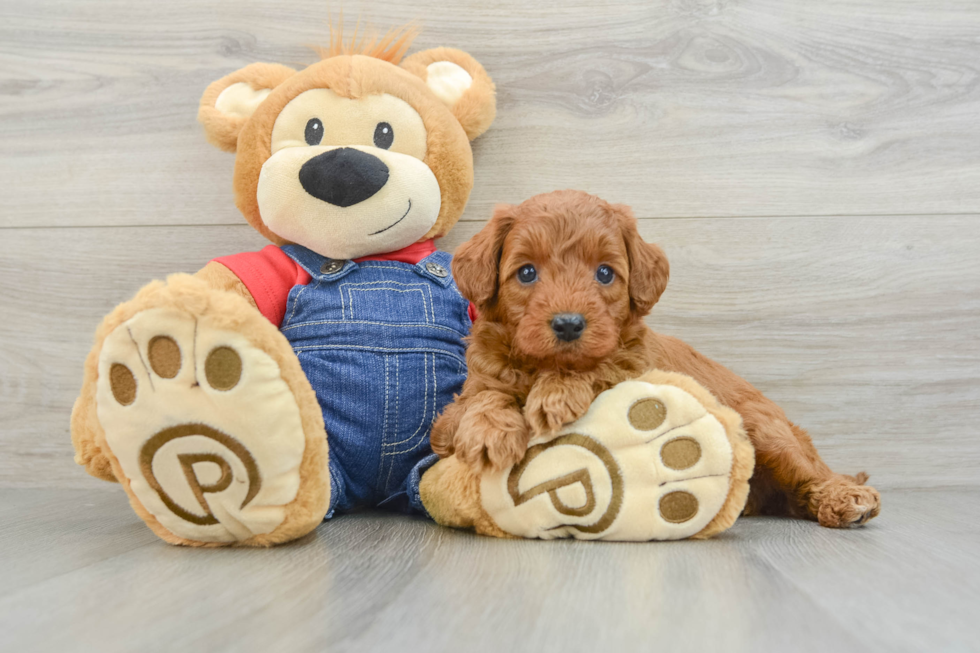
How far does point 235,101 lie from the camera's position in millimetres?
1500

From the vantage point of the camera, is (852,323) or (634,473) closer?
(634,473)

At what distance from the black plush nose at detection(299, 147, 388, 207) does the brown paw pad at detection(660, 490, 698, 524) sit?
76 cm

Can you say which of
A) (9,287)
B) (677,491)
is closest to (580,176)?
(677,491)

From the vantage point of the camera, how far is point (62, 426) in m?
1.75

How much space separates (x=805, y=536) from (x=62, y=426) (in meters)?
1.72

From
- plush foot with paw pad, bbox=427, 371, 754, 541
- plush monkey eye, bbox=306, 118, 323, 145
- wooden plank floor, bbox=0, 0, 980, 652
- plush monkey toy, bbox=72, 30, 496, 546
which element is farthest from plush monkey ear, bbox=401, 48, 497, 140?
plush foot with paw pad, bbox=427, 371, 754, 541

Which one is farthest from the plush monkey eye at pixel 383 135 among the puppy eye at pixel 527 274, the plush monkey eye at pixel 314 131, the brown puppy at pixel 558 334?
the puppy eye at pixel 527 274

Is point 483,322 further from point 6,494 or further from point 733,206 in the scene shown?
Result: point 6,494

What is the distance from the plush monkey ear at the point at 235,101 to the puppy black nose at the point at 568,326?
0.87 meters

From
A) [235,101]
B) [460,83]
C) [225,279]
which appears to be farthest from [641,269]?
[235,101]

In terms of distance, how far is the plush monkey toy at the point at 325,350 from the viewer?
3.08 feet

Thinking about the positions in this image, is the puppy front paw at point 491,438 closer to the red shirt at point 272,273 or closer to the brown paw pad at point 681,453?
the brown paw pad at point 681,453

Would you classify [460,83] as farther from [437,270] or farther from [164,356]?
[164,356]

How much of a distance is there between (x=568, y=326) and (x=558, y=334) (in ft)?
0.07
